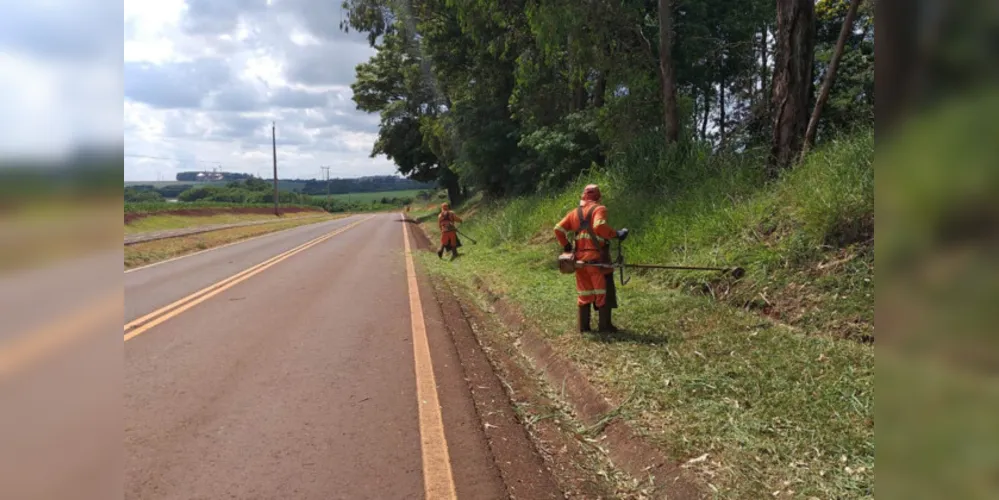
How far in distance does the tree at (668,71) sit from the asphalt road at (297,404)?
6.33m

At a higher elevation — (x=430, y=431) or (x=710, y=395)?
A: (x=710, y=395)

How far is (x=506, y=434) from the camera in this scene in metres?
4.43

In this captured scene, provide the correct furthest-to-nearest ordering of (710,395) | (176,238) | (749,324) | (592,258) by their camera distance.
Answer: (176,238) → (592,258) → (749,324) → (710,395)

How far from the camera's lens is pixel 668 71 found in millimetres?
12305

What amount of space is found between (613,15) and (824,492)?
1095 cm

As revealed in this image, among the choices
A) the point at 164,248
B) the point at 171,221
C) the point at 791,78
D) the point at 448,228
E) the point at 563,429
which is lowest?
the point at 563,429

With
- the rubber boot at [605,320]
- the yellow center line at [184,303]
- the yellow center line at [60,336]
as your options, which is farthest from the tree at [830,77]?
Result: the yellow center line at [184,303]

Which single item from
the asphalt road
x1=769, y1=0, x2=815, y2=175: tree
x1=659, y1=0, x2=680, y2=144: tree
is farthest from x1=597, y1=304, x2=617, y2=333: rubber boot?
x1=659, y1=0, x2=680, y2=144: tree

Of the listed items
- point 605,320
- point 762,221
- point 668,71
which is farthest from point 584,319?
point 668,71

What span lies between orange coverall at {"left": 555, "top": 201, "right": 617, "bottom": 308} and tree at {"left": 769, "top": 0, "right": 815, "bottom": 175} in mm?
3987

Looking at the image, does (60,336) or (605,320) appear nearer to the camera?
(60,336)

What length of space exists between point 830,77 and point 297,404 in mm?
6863

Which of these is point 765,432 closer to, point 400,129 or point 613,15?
point 613,15

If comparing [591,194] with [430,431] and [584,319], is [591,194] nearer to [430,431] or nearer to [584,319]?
[584,319]
